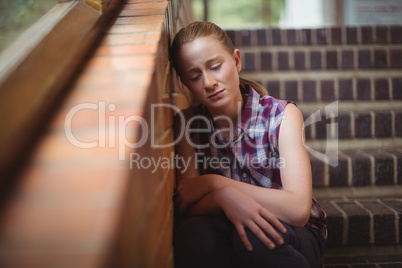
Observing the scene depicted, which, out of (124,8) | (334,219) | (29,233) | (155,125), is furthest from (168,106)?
(334,219)

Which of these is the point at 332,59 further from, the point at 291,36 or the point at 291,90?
the point at 291,90

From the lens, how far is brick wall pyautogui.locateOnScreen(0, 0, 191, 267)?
1.50 feet

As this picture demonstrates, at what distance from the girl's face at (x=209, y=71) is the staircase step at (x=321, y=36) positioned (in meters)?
1.54

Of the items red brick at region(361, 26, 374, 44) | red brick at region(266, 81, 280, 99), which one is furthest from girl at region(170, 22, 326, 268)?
red brick at region(361, 26, 374, 44)

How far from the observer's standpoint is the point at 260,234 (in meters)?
0.91

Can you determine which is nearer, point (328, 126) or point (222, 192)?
point (222, 192)

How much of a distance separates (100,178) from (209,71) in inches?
26.4

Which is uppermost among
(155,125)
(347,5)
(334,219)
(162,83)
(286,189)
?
(347,5)

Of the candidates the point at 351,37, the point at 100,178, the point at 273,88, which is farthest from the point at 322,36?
the point at 100,178

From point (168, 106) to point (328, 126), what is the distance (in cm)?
135

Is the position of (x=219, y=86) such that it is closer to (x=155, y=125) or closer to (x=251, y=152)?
(x=251, y=152)

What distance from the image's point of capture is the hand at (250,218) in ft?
2.97

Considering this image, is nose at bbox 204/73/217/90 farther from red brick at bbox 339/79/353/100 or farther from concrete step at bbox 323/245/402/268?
red brick at bbox 339/79/353/100

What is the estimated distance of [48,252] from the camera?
451mm
